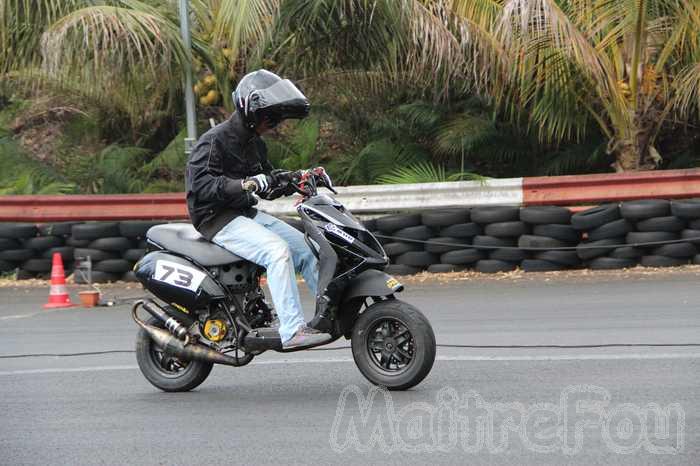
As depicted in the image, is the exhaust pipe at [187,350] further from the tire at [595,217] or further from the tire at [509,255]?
the tire at [595,217]

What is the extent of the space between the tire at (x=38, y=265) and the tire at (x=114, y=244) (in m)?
0.81

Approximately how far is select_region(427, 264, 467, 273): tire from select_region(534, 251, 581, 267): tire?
922 mm

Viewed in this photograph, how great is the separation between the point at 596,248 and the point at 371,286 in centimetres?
592

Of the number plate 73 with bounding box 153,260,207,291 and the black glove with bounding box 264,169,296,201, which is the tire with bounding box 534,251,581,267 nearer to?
the black glove with bounding box 264,169,296,201

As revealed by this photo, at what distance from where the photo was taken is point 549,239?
11805 millimetres

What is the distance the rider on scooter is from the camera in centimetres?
651

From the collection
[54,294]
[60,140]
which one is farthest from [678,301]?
[60,140]

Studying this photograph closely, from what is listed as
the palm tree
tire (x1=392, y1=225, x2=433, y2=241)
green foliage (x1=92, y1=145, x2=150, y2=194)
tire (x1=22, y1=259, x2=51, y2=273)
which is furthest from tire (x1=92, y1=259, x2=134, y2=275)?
the palm tree

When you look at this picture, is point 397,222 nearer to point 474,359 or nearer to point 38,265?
point 38,265

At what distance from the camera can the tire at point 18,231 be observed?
1335cm

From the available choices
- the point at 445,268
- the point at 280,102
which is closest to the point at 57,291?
the point at 445,268

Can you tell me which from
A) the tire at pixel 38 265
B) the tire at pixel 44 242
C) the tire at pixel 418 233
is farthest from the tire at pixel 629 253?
the tire at pixel 38 265

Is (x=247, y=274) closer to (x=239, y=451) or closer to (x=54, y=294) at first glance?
(x=239, y=451)

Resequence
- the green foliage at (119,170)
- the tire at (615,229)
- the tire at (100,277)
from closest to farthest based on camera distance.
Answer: the tire at (615,229)
the tire at (100,277)
the green foliage at (119,170)
